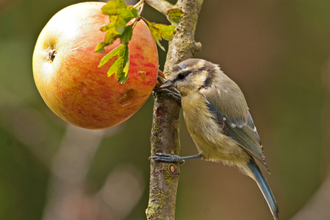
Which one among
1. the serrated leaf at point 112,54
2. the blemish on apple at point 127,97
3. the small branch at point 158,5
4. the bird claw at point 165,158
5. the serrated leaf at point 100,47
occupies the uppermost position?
the small branch at point 158,5

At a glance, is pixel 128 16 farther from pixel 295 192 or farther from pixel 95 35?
pixel 295 192

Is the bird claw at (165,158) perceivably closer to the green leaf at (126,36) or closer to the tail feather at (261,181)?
the green leaf at (126,36)

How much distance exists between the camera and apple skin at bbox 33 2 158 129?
125 centimetres

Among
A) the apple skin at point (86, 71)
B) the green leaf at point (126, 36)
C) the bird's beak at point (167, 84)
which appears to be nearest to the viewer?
the green leaf at point (126, 36)

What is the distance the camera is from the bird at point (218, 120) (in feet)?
7.15

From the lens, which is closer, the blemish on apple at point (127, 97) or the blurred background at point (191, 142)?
the blemish on apple at point (127, 97)

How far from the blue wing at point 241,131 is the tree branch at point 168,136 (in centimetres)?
46

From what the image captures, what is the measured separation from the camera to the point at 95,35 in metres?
1.25

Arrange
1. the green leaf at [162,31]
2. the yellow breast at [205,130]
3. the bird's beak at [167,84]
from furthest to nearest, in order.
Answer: the yellow breast at [205,130], the bird's beak at [167,84], the green leaf at [162,31]

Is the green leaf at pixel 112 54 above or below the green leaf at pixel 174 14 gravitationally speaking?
below

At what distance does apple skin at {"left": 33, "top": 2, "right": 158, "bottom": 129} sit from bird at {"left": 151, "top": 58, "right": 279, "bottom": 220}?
0.75 meters

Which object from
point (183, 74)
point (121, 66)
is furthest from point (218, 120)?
point (121, 66)

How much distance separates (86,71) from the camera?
1.25 metres

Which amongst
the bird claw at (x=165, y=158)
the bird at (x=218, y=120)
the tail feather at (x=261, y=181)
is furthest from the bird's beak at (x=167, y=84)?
A: the tail feather at (x=261, y=181)
